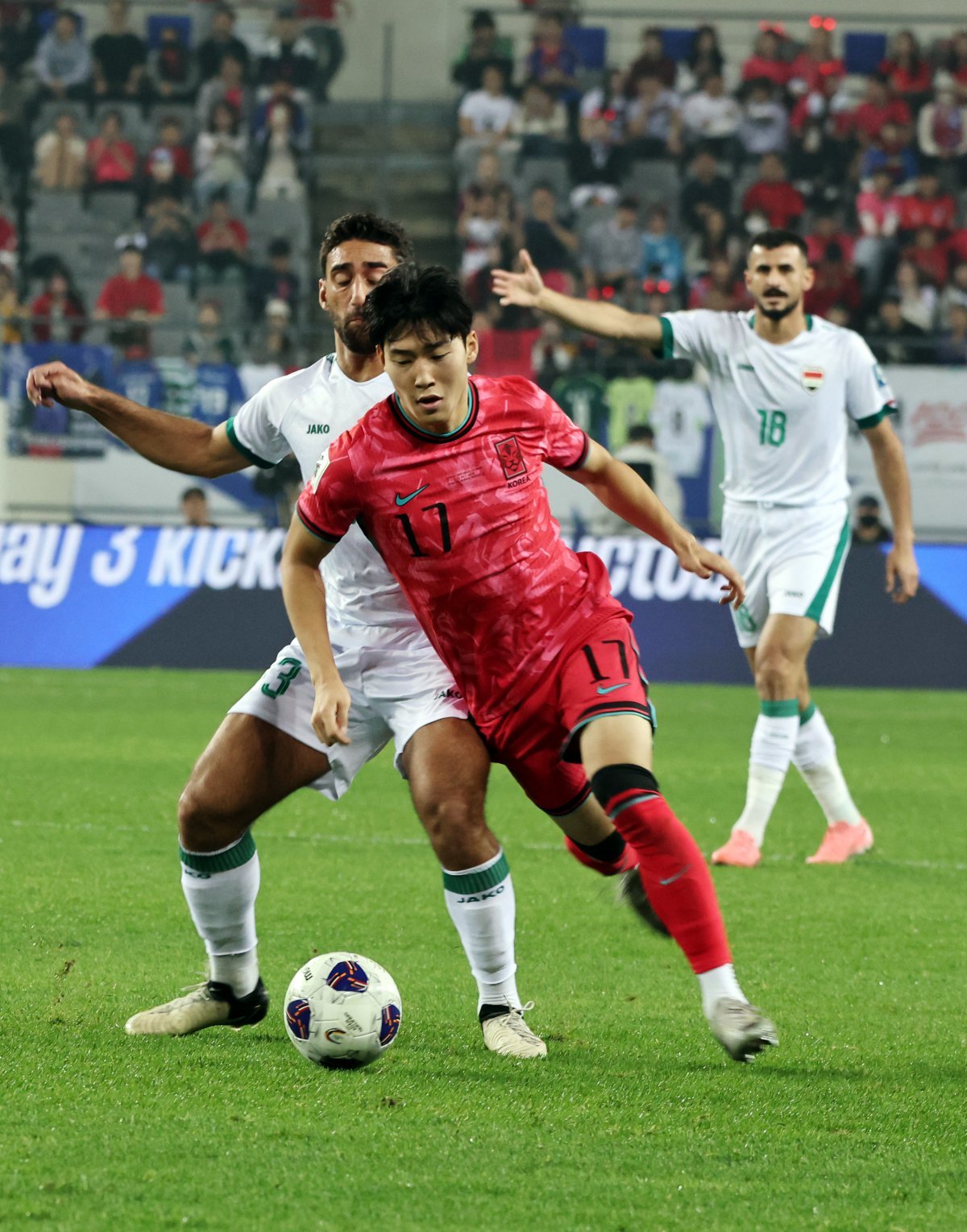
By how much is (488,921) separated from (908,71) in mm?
18232

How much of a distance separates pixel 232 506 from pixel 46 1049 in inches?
447

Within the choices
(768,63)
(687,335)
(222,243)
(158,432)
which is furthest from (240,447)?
(768,63)

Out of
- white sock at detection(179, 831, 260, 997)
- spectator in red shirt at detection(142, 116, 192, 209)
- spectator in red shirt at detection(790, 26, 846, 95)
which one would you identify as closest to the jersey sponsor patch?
white sock at detection(179, 831, 260, 997)

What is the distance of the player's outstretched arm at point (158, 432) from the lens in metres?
4.58

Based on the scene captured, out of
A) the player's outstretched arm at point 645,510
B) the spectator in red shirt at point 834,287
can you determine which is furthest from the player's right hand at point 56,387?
the spectator in red shirt at point 834,287

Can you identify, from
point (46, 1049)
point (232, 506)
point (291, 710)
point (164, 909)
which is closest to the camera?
point (46, 1049)

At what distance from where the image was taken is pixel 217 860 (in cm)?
436

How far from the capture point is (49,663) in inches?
565

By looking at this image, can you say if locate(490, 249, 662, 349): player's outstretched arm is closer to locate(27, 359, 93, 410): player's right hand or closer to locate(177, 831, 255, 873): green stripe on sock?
locate(27, 359, 93, 410): player's right hand

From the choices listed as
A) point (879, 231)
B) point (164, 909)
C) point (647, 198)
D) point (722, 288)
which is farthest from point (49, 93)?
point (164, 909)

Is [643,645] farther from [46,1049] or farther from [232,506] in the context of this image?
[46,1049]

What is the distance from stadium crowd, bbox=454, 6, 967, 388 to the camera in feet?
60.1

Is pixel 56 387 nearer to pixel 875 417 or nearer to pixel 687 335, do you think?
pixel 687 335

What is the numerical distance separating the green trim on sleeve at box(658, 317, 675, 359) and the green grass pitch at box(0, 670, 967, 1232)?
84.1 inches
